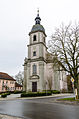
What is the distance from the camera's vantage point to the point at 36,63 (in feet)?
117

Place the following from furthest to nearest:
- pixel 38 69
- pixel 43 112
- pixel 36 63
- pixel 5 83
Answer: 1. pixel 5 83
2. pixel 36 63
3. pixel 38 69
4. pixel 43 112

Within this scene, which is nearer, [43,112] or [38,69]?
[43,112]

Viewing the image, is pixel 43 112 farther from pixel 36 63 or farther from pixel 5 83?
pixel 5 83

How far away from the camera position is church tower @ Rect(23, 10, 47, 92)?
33.8m

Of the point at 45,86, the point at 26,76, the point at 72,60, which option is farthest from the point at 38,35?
the point at 72,60

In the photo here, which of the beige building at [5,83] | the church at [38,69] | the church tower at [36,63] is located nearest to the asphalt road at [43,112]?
Answer: the church at [38,69]

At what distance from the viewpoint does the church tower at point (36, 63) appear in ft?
111

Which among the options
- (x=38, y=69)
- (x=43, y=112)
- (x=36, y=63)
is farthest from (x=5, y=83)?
(x=43, y=112)

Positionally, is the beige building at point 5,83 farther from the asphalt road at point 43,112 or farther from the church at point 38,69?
the asphalt road at point 43,112

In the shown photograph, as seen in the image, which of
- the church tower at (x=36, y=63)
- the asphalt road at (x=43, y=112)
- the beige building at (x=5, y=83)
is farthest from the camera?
the beige building at (x=5, y=83)

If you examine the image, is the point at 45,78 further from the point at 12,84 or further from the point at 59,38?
the point at 12,84

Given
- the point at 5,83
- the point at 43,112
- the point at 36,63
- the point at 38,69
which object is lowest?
the point at 43,112

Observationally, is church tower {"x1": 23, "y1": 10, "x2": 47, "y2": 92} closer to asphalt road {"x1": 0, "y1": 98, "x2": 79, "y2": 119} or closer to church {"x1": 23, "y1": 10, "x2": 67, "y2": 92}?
church {"x1": 23, "y1": 10, "x2": 67, "y2": 92}

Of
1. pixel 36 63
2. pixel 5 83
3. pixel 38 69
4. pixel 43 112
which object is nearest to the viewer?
pixel 43 112
